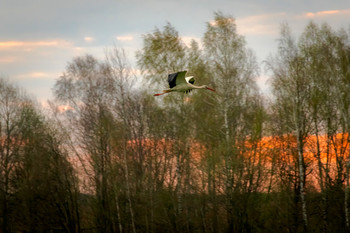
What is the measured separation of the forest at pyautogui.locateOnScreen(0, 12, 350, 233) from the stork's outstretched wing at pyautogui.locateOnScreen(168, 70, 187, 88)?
37.5 ft

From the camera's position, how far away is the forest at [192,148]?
2123cm

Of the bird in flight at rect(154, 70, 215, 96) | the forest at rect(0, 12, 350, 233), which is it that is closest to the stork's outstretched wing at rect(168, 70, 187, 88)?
the bird in flight at rect(154, 70, 215, 96)

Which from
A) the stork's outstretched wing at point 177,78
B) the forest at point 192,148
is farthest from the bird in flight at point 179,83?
the forest at point 192,148

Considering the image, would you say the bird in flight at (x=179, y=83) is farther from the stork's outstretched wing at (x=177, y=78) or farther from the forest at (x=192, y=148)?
the forest at (x=192, y=148)

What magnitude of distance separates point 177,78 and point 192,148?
14618 mm

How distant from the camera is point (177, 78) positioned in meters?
9.49

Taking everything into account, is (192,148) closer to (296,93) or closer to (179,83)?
(296,93)

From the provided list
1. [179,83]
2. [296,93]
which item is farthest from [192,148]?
[179,83]

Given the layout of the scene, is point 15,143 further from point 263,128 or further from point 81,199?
point 263,128

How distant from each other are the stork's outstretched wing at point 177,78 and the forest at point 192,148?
1144 centimetres

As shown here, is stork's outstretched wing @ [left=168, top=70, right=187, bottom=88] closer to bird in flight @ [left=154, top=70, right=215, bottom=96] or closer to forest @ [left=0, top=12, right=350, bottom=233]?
bird in flight @ [left=154, top=70, right=215, bottom=96]

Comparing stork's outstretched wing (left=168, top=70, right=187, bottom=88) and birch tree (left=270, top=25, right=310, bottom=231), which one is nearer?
stork's outstretched wing (left=168, top=70, right=187, bottom=88)

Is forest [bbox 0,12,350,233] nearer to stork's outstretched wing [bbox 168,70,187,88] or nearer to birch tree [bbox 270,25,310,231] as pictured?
birch tree [bbox 270,25,310,231]

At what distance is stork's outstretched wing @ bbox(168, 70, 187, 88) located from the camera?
9344 millimetres
